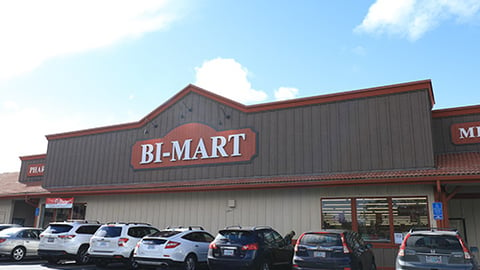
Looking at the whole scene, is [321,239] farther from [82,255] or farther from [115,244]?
[82,255]

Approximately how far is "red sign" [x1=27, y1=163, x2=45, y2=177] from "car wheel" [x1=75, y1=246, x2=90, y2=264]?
14023 mm

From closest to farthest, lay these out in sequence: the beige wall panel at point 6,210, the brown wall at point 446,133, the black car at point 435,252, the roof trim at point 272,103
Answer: the black car at point 435,252
the roof trim at point 272,103
the brown wall at point 446,133
the beige wall panel at point 6,210

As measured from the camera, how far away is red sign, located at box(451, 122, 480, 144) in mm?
16328

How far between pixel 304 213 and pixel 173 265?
5.95 m

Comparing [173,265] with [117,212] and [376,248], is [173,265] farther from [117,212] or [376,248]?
[117,212]

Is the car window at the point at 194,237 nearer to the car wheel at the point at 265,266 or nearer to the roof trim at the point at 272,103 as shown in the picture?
the car wheel at the point at 265,266

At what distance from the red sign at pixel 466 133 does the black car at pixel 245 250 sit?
9319 millimetres

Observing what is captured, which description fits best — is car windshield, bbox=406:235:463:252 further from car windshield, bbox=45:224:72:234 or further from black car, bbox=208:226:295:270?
car windshield, bbox=45:224:72:234

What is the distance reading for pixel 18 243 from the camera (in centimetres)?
1698

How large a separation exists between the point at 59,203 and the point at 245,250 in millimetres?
14968

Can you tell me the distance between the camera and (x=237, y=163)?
18.6 meters

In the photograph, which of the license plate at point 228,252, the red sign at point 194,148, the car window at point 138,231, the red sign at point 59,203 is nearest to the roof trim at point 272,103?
the red sign at point 194,148

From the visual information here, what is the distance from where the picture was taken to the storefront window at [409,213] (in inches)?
565

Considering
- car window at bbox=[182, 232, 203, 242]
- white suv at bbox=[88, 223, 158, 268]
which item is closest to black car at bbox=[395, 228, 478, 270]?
car window at bbox=[182, 232, 203, 242]
